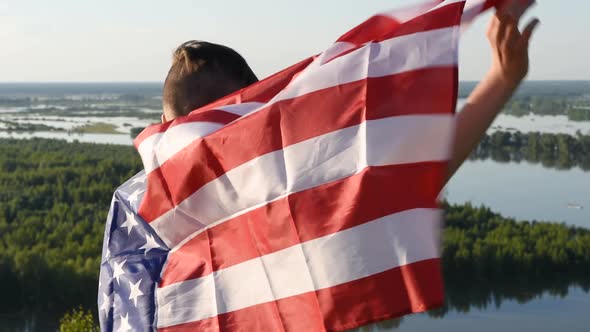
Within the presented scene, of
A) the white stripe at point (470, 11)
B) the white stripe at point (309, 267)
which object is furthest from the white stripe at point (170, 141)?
the white stripe at point (470, 11)

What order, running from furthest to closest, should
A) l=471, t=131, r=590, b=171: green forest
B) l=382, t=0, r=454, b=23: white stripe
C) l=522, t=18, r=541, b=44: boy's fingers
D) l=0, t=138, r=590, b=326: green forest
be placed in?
l=471, t=131, r=590, b=171: green forest → l=0, t=138, r=590, b=326: green forest → l=382, t=0, r=454, b=23: white stripe → l=522, t=18, r=541, b=44: boy's fingers

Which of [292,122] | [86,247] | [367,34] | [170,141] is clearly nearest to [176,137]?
[170,141]

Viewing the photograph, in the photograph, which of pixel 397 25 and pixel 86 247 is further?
pixel 86 247

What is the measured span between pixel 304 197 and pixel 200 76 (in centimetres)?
22

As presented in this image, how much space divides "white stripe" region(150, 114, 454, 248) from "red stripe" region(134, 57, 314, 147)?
92mm

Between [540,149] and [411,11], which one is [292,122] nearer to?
[411,11]

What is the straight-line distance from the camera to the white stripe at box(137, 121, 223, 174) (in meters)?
0.94

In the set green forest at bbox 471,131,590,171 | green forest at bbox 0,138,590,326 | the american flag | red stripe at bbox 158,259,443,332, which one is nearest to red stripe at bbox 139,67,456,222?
the american flag

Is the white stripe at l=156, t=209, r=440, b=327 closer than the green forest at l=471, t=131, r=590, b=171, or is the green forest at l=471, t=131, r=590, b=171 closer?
the white stripe at l=156, t=209, r=440, b=327

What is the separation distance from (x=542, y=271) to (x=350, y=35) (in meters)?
14.0

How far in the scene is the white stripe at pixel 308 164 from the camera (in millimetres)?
811

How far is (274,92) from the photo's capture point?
3.25 ft

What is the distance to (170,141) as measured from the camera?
0.96 metres

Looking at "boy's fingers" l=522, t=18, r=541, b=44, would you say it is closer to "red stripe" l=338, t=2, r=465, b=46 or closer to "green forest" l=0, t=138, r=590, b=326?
"red stripe" l=338, t=2, r=465, b=46
